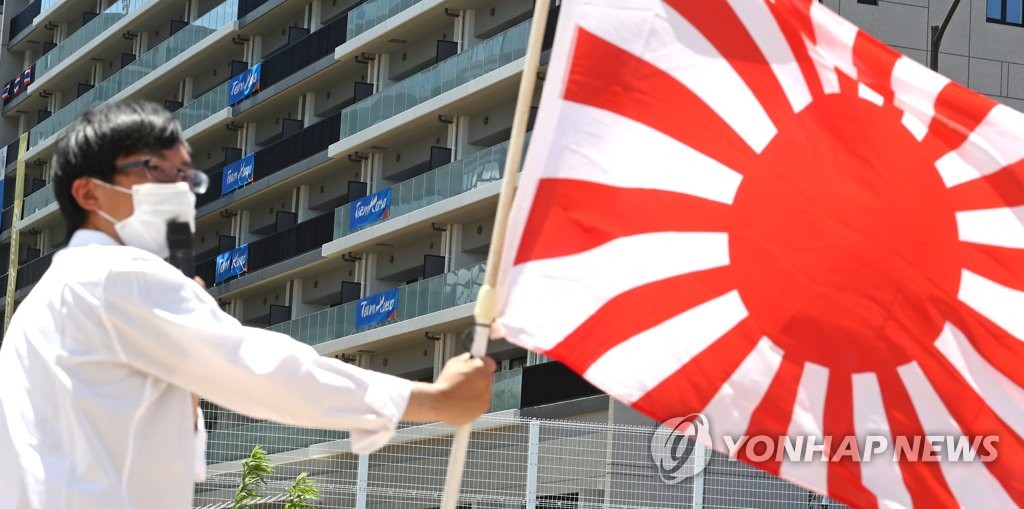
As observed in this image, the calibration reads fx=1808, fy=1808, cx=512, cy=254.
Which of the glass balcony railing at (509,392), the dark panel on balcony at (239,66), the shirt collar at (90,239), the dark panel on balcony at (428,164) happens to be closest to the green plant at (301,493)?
the shirt collar at (90,239)

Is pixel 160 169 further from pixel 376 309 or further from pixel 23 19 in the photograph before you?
pixel 23 19

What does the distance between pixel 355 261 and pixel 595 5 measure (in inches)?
1322

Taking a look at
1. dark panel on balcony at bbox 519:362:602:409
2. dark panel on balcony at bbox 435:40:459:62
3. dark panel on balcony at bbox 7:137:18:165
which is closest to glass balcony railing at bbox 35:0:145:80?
dark panel on balcony at bbox 7:137:18:165

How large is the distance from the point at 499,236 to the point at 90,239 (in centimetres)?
112

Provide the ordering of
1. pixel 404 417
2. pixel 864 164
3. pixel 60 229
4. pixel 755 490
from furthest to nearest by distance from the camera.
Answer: pixel 60 229 → pixel 755 490 → pixel 864 164 → pixel 404 417

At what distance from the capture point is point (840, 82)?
4773mm

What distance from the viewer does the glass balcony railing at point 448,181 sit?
31109 mm

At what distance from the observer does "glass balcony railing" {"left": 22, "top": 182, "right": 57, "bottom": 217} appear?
5097cm

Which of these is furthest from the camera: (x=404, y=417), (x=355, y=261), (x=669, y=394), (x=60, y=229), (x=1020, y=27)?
(x=60, y=229)

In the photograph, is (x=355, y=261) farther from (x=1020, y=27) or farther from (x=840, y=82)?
(x=840, y=82)

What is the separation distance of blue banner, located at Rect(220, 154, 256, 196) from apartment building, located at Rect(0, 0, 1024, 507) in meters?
0.05

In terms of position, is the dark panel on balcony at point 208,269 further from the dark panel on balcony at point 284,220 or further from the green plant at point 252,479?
the green plant at point 252,479

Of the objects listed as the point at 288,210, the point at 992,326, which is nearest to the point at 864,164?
the point at 992,326

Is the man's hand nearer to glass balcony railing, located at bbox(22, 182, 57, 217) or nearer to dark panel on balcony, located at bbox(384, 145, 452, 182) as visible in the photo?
dark panel on balcony, located at bbox(384, 145, 452, 182)
